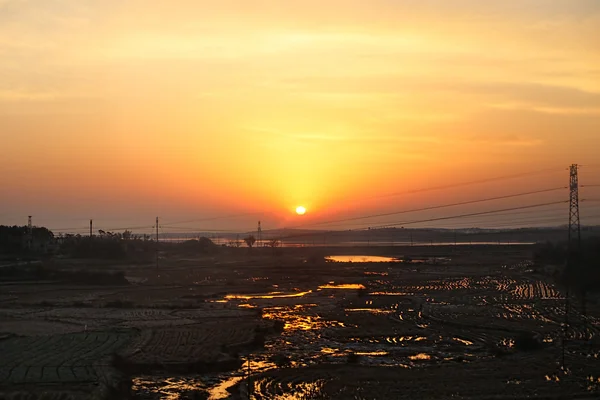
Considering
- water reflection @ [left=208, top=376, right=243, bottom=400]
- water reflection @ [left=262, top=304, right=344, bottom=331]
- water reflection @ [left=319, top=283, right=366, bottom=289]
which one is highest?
water reflection @ [left=262, top=304, right=344, bottom=331]

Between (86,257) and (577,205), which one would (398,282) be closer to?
(577,205)

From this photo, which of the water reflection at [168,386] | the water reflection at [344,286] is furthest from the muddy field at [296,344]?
the water reflection at [344,286]

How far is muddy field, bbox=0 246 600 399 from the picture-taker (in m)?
18.2

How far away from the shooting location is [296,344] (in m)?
25.1

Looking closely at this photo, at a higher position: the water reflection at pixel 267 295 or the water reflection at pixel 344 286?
the water reflection at pixel 267 295

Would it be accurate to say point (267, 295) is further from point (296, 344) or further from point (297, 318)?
point (296, 344)

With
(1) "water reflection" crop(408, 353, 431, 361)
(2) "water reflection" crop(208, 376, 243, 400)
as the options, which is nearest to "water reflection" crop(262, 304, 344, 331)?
(1) "water reflection" crop(408, 353, 431, 361)

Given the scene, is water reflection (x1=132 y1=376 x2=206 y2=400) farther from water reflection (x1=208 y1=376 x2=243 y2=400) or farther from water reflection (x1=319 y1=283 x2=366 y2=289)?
water reflection (x1=319 y1=283 x2=366 y2=289)

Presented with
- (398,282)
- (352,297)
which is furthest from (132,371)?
(398,282)

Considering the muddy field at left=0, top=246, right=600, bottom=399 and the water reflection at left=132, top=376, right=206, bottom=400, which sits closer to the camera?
the water reflection at left=132, top=376, right=206, bottom=400

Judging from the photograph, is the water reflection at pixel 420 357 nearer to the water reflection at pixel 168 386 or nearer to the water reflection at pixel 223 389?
the water reflection at pixel 223 389

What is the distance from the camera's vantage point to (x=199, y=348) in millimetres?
23906

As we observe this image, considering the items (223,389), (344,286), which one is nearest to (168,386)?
(223,389)

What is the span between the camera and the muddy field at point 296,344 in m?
18.2
